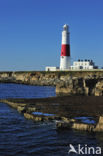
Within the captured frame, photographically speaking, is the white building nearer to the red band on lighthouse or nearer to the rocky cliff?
the rocky cliff

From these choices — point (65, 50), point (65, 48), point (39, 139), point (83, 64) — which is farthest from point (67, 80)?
point (83, 64)

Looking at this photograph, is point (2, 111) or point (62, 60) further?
point (62, 60)

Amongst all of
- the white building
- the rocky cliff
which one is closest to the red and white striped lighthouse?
the rocky cliff

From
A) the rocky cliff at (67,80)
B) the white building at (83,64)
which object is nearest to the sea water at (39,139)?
the rocky cliff at (67,80)

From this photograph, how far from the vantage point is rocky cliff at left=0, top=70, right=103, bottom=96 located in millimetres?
62125

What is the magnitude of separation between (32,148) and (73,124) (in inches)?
247

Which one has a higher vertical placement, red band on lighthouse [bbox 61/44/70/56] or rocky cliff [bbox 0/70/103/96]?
red band on lighthouse [bbox 61/44/70/56]

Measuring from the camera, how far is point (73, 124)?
25.5m

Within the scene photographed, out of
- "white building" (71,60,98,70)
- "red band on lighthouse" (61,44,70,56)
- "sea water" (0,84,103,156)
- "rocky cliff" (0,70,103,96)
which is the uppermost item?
"red band on lighthouse" (61,44,70,56)

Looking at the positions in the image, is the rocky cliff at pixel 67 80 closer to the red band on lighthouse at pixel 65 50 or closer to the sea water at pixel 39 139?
the red band on lighthouse at pixel 65 50

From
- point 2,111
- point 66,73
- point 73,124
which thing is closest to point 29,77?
point 66,73

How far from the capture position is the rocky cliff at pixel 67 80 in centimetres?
6212

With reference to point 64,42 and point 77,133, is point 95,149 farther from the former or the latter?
point 64,42

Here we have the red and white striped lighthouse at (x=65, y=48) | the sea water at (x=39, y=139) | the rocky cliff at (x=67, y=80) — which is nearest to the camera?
the sea water at (x=39, y=139)
